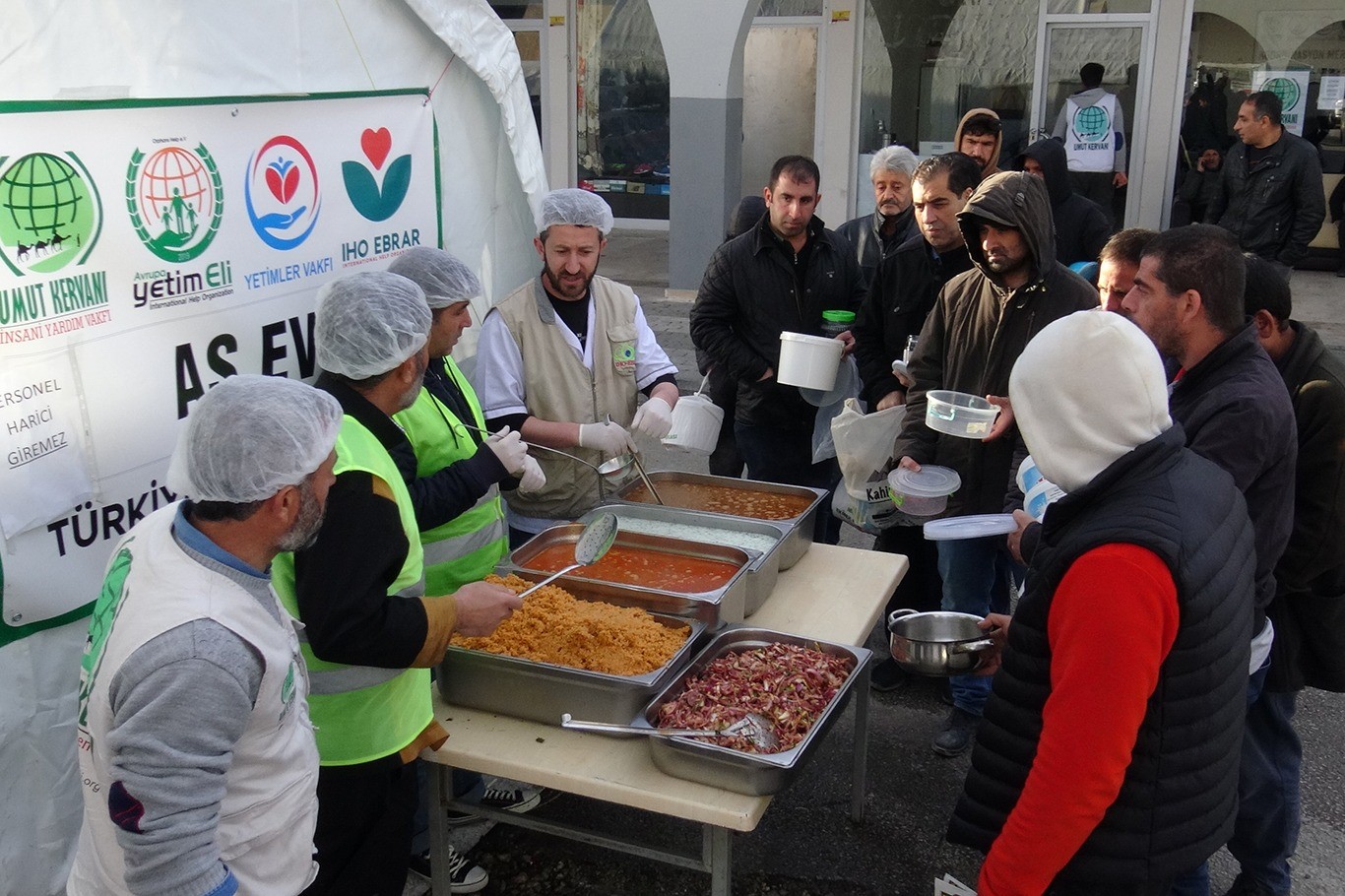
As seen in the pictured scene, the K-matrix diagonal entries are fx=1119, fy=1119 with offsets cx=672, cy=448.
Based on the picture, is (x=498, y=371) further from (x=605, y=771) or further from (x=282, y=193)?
(x=605, y=771)

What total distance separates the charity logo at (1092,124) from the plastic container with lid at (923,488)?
823 cm

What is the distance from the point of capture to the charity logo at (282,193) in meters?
3.06

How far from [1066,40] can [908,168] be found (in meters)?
7.42

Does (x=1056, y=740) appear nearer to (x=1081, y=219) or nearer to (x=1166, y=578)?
(x=1166, y=578)

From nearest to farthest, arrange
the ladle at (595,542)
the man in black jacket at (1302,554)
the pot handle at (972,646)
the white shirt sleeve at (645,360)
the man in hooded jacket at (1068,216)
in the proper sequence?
the pot handle at (972,646) < the man in black jacket at (1302,554) < the ladle at (595,542) < the white shirt sleeve at (645,360) < the man in hooded jacket at (1068,216)

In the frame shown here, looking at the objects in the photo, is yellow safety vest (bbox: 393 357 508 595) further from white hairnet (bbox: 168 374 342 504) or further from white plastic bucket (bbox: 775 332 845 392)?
white plastic bucket (bbox: 775 332 845 392)

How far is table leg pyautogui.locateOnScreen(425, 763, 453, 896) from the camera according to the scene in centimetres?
285

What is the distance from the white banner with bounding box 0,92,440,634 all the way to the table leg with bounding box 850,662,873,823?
2004 mm

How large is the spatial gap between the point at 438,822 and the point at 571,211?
75.1 inches

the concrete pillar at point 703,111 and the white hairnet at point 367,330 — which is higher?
the concrete pillar at point 703,111

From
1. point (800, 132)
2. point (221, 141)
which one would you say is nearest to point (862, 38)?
point (800, 132)

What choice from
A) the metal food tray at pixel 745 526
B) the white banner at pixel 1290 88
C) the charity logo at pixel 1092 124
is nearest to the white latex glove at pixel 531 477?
the metal food tray at pixel 745 526

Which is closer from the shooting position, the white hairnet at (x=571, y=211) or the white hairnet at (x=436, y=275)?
the white hairnet at (x=436, y=275)

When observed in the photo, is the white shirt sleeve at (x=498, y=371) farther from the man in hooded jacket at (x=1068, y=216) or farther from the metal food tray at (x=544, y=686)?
the man in hooded jacket at (x=1068, y=216)
